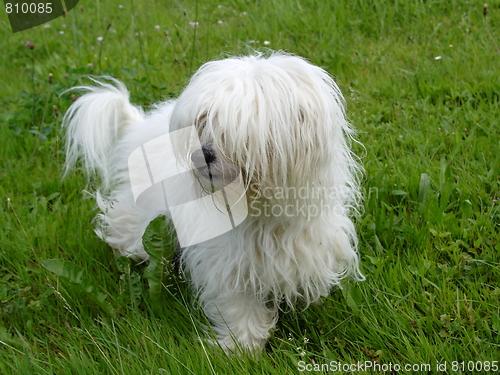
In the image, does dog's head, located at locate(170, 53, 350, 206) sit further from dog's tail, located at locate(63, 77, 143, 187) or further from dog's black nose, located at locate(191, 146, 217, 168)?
dog's tail, located at locate(63, 77, 143, 187)

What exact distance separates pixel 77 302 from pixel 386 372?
60.4 inches

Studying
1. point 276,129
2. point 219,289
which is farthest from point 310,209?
point 219,289

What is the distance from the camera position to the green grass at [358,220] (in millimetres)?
2107

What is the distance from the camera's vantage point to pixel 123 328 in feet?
7.58

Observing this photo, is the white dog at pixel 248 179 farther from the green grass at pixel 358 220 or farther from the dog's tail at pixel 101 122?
the green grass at pixel 358 220

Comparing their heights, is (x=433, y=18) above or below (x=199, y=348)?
above

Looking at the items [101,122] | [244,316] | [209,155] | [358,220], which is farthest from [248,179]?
[101,122]

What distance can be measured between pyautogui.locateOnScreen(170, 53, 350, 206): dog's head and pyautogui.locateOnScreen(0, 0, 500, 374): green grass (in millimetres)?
800

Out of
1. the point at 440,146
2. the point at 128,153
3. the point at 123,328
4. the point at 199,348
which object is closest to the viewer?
the point at 199,348

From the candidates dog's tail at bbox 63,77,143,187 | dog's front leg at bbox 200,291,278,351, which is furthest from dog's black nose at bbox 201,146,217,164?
dog's tail at bbox 63,77,143,187

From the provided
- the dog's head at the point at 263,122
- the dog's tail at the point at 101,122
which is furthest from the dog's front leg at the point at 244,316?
the dog's tail at the point at 101,122

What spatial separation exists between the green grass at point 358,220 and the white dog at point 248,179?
0.20 m

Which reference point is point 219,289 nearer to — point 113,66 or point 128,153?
point 128,153

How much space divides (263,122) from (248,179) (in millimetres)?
216
